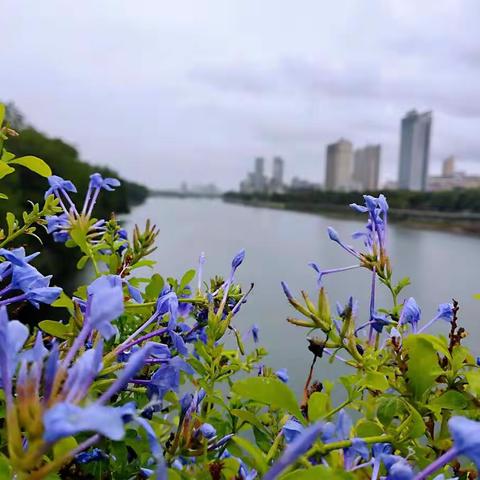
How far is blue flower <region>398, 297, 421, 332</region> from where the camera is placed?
3.18 ft

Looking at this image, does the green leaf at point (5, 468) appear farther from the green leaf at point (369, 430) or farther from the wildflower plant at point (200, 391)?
the green leaf at point (369, 430)

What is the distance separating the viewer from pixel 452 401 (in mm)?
766

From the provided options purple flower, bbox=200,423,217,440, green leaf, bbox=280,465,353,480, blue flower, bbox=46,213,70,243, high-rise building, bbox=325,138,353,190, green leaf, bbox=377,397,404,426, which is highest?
high-rise building, bbox=325,138,353,190

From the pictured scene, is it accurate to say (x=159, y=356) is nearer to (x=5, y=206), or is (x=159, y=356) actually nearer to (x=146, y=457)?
(x=146, y=457)

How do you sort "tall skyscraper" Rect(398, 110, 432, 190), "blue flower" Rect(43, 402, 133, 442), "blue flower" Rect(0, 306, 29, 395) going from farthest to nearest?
"tall skyscraper" Rect(398, 110, 432, 190)
"blue flower" Rect(0, 306, 29, 395)
"blue flower" Rect(43, 402, 133, 442)

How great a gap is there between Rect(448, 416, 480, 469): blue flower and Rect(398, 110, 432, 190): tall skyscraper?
9450cm

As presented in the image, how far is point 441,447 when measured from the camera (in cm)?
76

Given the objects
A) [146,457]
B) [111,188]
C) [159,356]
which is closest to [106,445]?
[146,457]

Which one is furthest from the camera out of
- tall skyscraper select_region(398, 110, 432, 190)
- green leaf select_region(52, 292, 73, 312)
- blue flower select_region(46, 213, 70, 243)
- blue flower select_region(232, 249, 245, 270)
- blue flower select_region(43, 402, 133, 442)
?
tall skyscraper select_region(398, 110, 432, 190)

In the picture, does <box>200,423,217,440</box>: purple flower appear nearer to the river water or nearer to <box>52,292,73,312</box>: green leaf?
<box>52,292,73,312</box>: green leaf

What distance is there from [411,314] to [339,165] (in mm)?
99622

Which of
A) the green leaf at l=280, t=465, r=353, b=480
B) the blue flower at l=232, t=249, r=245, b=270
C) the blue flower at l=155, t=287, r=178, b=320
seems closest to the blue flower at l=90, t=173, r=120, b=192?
the blue flower at l=232, t=249, r=245, b=270

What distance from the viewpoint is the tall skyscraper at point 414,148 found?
92000 mm

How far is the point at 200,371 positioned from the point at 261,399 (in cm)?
29
